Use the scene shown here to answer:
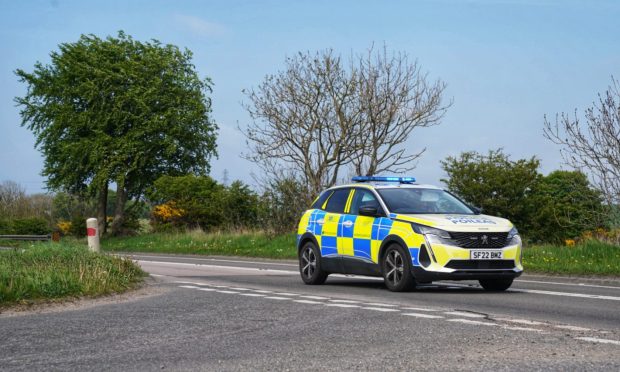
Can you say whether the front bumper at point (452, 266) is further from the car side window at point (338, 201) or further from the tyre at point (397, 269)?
the car side window at point (338, 201)

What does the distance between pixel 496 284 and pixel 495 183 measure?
40.3 metres

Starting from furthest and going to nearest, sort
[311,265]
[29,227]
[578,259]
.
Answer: [29,227] → [578,259] → [311,265]

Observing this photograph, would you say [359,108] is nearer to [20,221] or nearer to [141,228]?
[141,228]

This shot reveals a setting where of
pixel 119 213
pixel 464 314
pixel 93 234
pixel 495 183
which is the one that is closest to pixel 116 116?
pixel 119 213

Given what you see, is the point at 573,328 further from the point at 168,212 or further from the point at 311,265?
the point at 168,212

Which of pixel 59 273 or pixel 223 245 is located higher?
pixel 223 245

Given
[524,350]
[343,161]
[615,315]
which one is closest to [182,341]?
[524,350]

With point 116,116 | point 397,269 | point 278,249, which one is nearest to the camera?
point 397,269

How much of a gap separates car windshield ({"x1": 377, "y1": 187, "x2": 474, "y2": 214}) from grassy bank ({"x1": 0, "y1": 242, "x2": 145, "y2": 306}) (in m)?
4.41

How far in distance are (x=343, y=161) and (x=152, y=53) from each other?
1115 inches

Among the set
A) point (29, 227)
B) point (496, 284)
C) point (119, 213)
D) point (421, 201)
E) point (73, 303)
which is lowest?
point (73, 303)

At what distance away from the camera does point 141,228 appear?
6319cm

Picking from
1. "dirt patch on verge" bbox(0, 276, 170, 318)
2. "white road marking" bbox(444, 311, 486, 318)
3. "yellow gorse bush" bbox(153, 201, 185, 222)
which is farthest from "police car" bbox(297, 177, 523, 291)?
"yellow gorse bush" bbox(153, 201, 185, 222)

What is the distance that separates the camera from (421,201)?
16.3 metres
